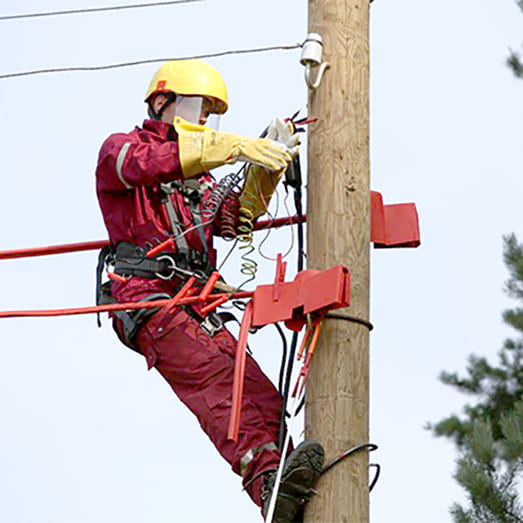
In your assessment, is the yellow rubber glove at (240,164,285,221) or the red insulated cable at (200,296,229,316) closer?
the red insulated cable at (200,296,229,316)

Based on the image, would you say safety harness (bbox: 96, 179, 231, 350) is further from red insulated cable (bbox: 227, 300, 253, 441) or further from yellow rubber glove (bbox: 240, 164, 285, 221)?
red insulated cable (bbox: 227, 300, 253, 441)

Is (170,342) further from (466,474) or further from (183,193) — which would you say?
(466,474)

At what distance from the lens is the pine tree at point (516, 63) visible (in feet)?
30.4

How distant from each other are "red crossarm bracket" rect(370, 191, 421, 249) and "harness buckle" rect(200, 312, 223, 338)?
2.31 ft

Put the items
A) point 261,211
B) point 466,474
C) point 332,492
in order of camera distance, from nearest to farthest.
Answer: point 332,492 → point 261,211 → point 466,474

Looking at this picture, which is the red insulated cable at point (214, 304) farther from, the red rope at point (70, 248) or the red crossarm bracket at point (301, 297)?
the red rope at point (70, 248)

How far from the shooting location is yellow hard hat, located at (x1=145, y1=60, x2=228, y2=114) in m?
5.84

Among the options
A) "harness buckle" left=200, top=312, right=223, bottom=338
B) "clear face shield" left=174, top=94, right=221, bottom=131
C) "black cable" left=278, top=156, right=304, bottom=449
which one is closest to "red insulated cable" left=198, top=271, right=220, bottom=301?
"harness buckle" left=200, top=312, right=223, bottom=338

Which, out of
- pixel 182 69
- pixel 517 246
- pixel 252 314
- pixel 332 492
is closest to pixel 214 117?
pixel 182 69

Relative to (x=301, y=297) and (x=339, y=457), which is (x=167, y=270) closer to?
(x=301, y=297)

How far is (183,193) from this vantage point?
5.64 meters

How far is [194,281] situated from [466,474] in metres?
2.45

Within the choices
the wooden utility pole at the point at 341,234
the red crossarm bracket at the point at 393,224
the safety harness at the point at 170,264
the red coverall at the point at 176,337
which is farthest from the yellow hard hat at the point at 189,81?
the red crossarm bracket at the point at 393,224

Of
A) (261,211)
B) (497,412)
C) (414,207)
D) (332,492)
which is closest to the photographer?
(332,492)
